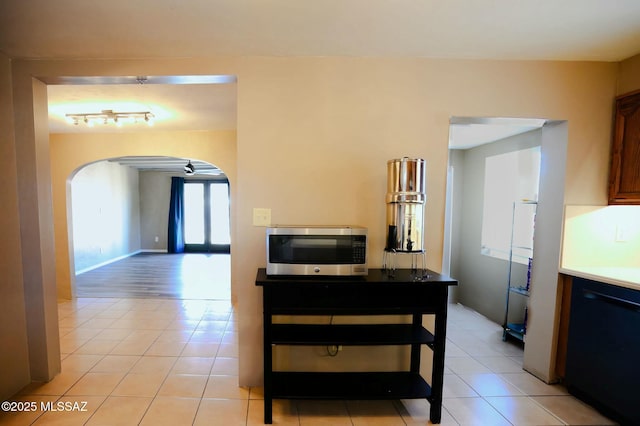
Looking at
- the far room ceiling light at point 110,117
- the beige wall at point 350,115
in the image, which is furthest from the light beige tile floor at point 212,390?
the far room ceiling light at point 110,117

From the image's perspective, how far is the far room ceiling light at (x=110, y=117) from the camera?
2.88m

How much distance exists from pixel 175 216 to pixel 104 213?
1.63 meters

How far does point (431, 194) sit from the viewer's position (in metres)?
1.87

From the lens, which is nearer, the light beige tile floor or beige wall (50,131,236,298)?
the light beige tile floor

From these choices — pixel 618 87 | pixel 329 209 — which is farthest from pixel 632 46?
pixel 329 209

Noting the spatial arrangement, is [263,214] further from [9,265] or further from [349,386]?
[9,265]

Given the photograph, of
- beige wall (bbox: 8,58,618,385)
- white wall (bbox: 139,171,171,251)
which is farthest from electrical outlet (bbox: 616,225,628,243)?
white wall (bbox: 139,171,171,251)

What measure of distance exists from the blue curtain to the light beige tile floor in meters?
4.67

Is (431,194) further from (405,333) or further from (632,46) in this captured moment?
(632,46)

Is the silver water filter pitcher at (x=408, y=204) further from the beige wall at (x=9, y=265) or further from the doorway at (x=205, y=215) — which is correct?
the doorway at (x=205, y=215)

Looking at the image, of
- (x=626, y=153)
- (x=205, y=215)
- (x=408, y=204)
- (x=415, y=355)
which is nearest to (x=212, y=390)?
(x=415, y=355)

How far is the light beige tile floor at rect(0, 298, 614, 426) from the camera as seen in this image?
1668 mm

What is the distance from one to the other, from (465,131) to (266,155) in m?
2.29

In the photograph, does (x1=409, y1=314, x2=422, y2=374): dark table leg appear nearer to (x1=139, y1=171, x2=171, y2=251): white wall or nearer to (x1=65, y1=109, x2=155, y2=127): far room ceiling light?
(x1=65, y1=109, x2=155, y2=127): far room ceiling light
